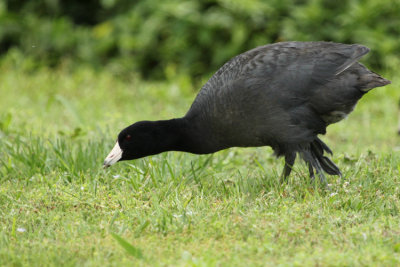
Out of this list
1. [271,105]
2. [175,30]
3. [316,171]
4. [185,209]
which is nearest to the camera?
[185,209]

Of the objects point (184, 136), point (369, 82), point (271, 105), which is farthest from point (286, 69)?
point (184, 136)

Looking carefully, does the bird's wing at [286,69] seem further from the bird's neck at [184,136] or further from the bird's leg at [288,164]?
the bird's leg at [288,164]

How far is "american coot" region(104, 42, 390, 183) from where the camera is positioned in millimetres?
4949

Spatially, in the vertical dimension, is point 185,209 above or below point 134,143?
below

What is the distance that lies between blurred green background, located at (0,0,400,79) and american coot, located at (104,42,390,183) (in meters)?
4.43

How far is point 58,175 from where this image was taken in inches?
204

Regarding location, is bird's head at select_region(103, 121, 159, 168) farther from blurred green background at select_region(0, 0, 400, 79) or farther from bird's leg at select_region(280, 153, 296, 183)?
blurred green background at select_region(0, 0, 400, 79)

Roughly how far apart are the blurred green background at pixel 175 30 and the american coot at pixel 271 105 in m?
4.43

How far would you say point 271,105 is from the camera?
4.92 metres

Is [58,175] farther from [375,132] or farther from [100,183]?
[375,132]

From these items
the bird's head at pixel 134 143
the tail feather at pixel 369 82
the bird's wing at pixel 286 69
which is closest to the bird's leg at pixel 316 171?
the bird's wing at pixel 286 69

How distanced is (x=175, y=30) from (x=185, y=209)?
6.15 metres

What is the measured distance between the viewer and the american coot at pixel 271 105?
4.95 meters

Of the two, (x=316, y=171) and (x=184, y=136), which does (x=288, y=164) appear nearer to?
(x=316, y=171)
